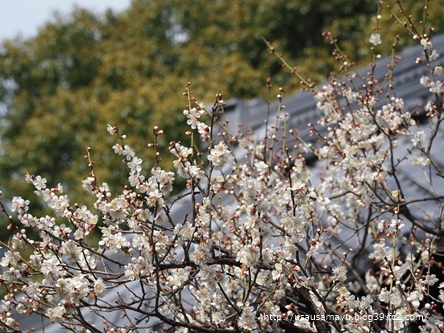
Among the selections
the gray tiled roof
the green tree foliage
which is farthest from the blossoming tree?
the green tree foliage

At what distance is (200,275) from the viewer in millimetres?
2350

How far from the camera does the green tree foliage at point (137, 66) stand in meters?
14.0


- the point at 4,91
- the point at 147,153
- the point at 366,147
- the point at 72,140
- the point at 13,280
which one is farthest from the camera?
the point at 4,91

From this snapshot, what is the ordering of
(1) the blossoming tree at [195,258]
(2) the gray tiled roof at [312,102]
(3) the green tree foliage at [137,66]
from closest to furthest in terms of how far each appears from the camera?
(1) the blossoming tree at [195,258], (2) the gray tiled roof at [312,102], (3) the green tree foliage at [137,66]

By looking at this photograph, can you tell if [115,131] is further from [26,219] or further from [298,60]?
[298,60]

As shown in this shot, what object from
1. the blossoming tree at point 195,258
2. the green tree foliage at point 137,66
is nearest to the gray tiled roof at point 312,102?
the blossoming tree at point 195,258

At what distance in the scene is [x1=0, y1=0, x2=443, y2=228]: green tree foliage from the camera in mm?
13969

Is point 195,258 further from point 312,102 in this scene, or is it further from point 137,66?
point 137,66

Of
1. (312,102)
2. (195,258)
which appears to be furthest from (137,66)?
(195,258)

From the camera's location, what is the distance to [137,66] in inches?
690

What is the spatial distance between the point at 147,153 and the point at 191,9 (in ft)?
26.1

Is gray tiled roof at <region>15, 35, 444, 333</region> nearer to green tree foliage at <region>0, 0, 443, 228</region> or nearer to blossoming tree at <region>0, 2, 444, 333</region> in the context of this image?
blossoming tree at <region>0, 2, 444, 333</region>

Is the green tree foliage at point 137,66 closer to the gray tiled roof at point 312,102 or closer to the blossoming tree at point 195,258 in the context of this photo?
the gray tiled roof at point 312,102

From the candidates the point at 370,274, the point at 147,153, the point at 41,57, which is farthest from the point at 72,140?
the point at 370,274
